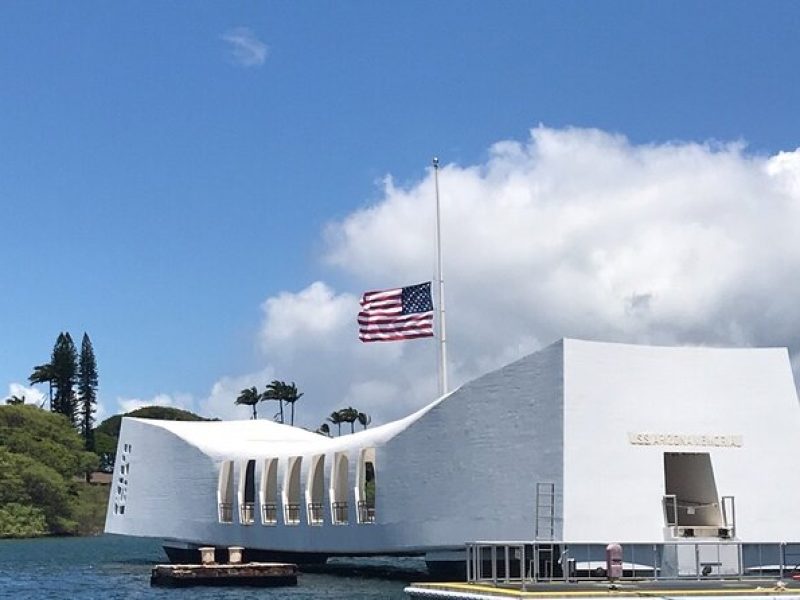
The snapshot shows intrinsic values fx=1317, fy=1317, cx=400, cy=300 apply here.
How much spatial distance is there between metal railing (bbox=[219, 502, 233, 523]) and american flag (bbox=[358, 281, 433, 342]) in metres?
11.7

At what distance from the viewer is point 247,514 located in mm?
49469

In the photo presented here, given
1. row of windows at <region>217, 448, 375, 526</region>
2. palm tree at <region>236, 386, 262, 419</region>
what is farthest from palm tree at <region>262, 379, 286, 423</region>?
row of windows at <region>217, 448, 375, 526</region>

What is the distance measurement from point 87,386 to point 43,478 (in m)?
21.5

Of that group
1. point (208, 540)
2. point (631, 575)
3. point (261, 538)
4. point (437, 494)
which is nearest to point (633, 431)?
point (631, 575)

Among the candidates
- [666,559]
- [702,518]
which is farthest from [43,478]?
[666,559]

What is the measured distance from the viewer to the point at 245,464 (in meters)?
48.9

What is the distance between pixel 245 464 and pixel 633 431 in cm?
1968

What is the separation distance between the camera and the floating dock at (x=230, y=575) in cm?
4202

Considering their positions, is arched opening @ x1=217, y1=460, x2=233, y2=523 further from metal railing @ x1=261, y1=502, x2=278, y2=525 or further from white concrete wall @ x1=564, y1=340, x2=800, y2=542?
white concrete wall @ x1=564, y1=340, x2=800, y2=542

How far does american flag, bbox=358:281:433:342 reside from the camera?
41688 millimetres

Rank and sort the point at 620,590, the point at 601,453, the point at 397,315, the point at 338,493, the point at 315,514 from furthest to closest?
the point at 315,514 < the point at 338,493 < the point at 397,315 < the point at 601,453 < the point at 620,590

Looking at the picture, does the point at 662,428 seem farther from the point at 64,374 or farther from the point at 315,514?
the point at 64,374

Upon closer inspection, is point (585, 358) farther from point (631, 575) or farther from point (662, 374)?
point (631, 575)

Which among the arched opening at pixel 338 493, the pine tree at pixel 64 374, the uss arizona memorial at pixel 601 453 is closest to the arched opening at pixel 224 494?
the arched opening at pixel 338 493
